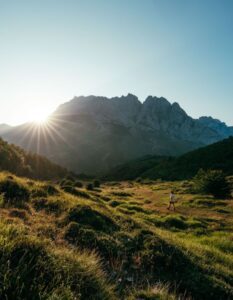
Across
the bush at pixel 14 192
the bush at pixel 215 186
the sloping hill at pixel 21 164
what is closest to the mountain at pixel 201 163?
the bush at pixel 215 186

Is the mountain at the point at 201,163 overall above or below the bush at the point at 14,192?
above

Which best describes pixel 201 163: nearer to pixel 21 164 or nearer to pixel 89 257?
pixel 21 164

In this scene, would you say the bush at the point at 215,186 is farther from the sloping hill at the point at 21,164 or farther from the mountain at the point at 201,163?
the mountain at the point at 201,163

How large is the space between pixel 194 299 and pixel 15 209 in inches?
288

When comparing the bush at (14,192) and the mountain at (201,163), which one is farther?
the mountain at (201,163)

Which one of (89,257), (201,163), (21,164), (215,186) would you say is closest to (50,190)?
(89,257)

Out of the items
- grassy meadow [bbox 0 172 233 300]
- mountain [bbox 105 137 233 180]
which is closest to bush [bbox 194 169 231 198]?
grassy meadow [bbox 0 172 233 300]

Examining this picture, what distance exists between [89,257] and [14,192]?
8077 millimetres

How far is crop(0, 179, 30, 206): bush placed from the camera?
42.5ft

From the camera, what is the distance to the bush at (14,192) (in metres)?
12.9

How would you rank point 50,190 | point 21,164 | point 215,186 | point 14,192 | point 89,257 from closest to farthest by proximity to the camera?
1. point 89,257
2. point 14,192
3. point 50,190
4. point 215,186
5. point 21,164

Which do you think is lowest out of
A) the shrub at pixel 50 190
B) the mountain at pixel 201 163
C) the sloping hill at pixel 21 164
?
the sloping hill at pixel 21 164

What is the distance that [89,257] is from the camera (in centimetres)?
716

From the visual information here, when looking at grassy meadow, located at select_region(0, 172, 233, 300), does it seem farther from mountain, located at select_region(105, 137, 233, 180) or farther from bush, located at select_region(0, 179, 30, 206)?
mountain, located at select_region(105, 137, 233, 180)
